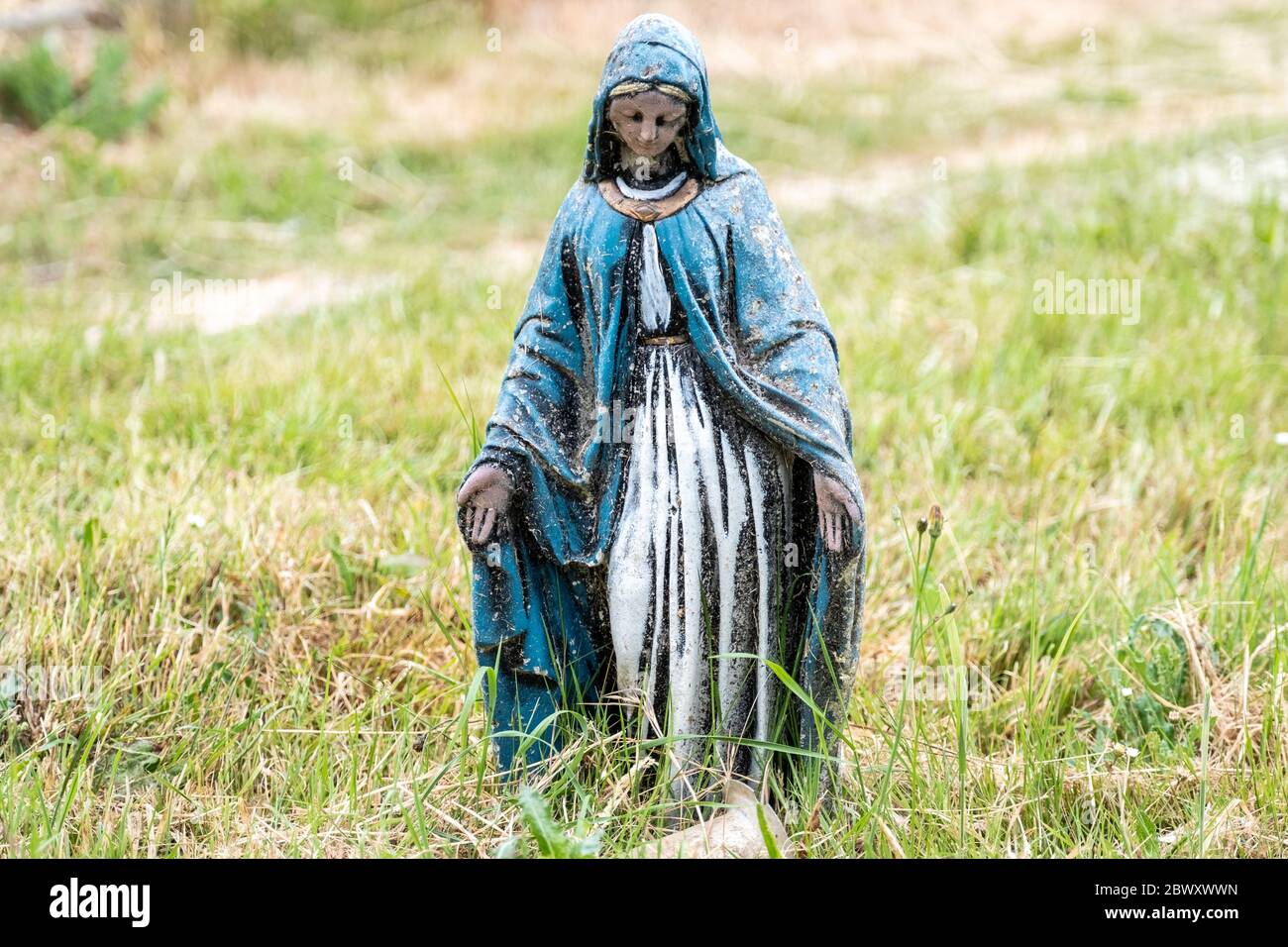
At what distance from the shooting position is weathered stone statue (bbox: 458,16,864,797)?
118 inches

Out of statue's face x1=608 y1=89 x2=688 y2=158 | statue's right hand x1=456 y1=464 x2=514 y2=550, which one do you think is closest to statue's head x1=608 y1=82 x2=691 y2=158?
statue's face x1=608 y1=89 x2=688 y2=158

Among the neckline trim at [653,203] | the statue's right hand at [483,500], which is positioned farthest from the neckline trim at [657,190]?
the statue's right hand at [483,500]

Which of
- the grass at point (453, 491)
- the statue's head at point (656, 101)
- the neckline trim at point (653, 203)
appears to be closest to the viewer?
the statue's head at point (656, 101)

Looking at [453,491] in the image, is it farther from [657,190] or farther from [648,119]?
[648,119]

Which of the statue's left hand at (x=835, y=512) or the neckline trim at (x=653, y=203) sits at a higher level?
the neckline trim at (x=653, y=203)

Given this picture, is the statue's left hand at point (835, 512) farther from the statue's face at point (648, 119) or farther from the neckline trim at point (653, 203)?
the statue's face at point (648, 119)

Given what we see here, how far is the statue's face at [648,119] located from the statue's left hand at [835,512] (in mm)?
736

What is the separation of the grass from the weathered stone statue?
0.64 feet

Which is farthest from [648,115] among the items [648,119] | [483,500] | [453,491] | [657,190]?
[453,491]

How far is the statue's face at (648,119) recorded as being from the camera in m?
2.95

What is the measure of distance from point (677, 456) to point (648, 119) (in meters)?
0.67

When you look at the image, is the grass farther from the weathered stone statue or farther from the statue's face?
the statue's face

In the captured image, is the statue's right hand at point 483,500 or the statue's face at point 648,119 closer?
the statue's face at point 648,119
